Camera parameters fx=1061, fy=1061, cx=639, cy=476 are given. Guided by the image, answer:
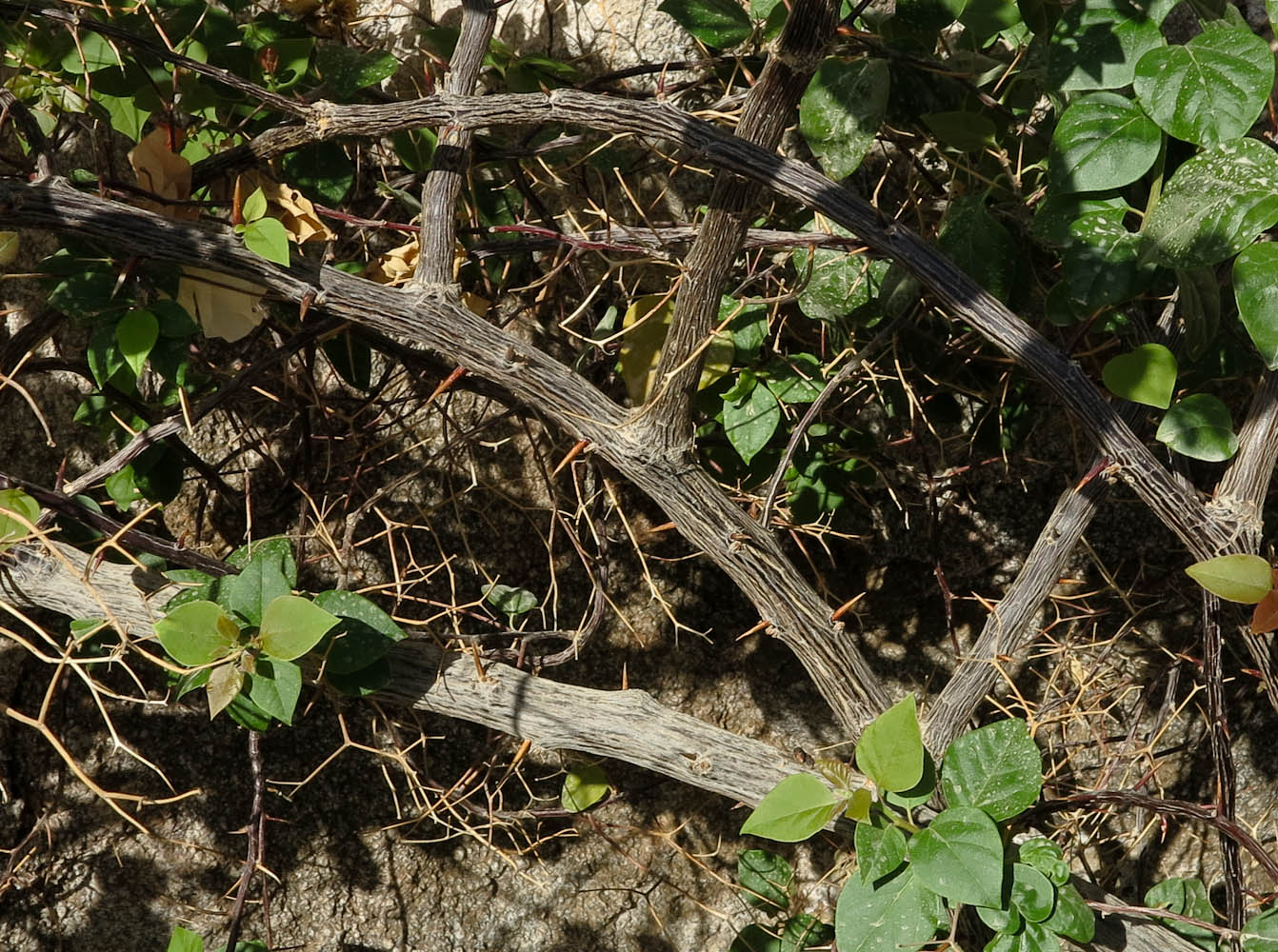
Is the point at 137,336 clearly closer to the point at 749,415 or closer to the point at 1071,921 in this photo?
the point at 749,415

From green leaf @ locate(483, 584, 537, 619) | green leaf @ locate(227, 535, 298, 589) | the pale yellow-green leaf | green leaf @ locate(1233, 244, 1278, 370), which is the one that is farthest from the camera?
green leaf @ locate(483, 584, 537, 619)

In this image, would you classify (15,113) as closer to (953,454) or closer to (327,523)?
(327,523)

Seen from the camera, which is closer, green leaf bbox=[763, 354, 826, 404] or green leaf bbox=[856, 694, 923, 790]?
green leaf bbox=[856, 694, 923, 790]

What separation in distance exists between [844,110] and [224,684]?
0.68 metres

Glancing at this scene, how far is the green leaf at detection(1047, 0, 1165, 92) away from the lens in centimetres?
84

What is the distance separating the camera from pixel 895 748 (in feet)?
2.81

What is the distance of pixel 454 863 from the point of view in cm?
120

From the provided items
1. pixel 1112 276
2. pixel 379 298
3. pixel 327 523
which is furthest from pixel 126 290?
pixel 1112 276

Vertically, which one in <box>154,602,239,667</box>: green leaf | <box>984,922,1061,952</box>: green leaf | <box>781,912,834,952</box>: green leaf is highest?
<box>154,602,239,667</box>: green leaf

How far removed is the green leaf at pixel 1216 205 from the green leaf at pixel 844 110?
0.24 m

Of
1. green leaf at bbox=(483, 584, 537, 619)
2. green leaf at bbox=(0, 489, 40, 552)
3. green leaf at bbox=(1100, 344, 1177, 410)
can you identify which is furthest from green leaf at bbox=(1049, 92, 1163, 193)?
green leaf at bbox=(0, 489, 40, 552)

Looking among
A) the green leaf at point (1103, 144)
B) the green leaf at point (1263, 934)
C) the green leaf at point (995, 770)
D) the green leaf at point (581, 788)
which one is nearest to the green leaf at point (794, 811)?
the green leaf at point (995, 770)

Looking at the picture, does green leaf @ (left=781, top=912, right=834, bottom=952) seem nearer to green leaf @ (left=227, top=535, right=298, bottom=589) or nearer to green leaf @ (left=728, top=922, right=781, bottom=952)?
green leaf @ (left=728, top=922, right=781, bottom=952)

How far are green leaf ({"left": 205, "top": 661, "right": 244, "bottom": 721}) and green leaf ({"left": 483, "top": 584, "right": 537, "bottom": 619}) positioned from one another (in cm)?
31
